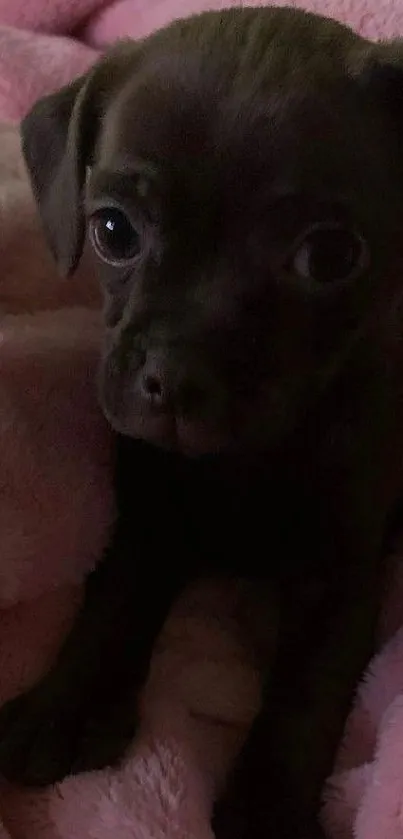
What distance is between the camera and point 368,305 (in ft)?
3.21

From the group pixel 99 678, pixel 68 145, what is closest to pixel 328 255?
pixel 68 145

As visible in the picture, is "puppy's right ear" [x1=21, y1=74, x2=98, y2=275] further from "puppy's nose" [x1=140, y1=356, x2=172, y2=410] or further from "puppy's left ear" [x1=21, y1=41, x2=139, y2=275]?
"puppy's nose" [x1=140, y1=356, x2=172, y2=410]

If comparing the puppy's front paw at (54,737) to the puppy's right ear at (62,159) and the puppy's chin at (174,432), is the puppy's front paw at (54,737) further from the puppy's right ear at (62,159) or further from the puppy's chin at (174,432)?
the puppy's right ear at (62,159)

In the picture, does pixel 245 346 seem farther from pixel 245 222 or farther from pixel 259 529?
pixel 259 529

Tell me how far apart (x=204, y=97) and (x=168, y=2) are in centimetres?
91

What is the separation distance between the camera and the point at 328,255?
928mm

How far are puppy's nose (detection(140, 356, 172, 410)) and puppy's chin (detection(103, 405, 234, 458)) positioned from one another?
0.05 ft

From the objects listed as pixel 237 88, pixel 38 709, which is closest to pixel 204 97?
pixel 237 88

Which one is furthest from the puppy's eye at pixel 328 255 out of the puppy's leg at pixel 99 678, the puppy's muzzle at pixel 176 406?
the puppy's leg at pixel 99 678

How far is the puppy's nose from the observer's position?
35.2 inches

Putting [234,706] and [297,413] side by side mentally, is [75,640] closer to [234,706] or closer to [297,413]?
[234,706]

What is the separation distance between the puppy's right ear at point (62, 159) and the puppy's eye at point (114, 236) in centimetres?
5

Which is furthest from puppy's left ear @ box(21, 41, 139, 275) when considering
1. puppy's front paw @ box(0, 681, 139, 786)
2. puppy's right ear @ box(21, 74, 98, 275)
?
puppy's front paw @ box(0, 681, 139, 786)

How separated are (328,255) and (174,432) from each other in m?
0.18
